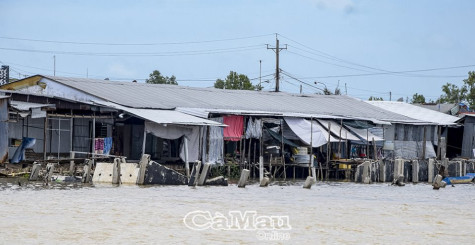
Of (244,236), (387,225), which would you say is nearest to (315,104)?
(387,225)

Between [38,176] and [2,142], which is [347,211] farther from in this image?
[2,142]

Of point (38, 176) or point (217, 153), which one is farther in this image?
point (217, 153)

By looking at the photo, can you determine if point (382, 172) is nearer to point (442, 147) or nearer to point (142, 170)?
point (442, 147)

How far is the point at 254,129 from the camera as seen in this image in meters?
35.8

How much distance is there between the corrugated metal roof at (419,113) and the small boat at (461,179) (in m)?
6.75

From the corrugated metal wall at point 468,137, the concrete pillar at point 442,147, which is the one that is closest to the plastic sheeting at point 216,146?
the concrete pillar at point 442,147

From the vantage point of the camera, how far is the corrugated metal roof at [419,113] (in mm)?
45062

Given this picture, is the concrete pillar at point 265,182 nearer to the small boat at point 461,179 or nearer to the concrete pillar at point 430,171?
the small boat at point 461,179

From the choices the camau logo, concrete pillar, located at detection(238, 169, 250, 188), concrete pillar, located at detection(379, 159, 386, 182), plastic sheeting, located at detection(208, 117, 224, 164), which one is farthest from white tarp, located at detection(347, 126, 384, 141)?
the camau logo

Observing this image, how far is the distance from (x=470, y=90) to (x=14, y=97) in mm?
38563

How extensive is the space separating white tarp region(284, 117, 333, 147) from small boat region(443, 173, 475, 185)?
516 centimetres

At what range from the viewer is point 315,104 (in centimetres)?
4272

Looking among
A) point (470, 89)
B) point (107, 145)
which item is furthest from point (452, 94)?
point (107, 145)

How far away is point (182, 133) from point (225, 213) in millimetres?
12341
